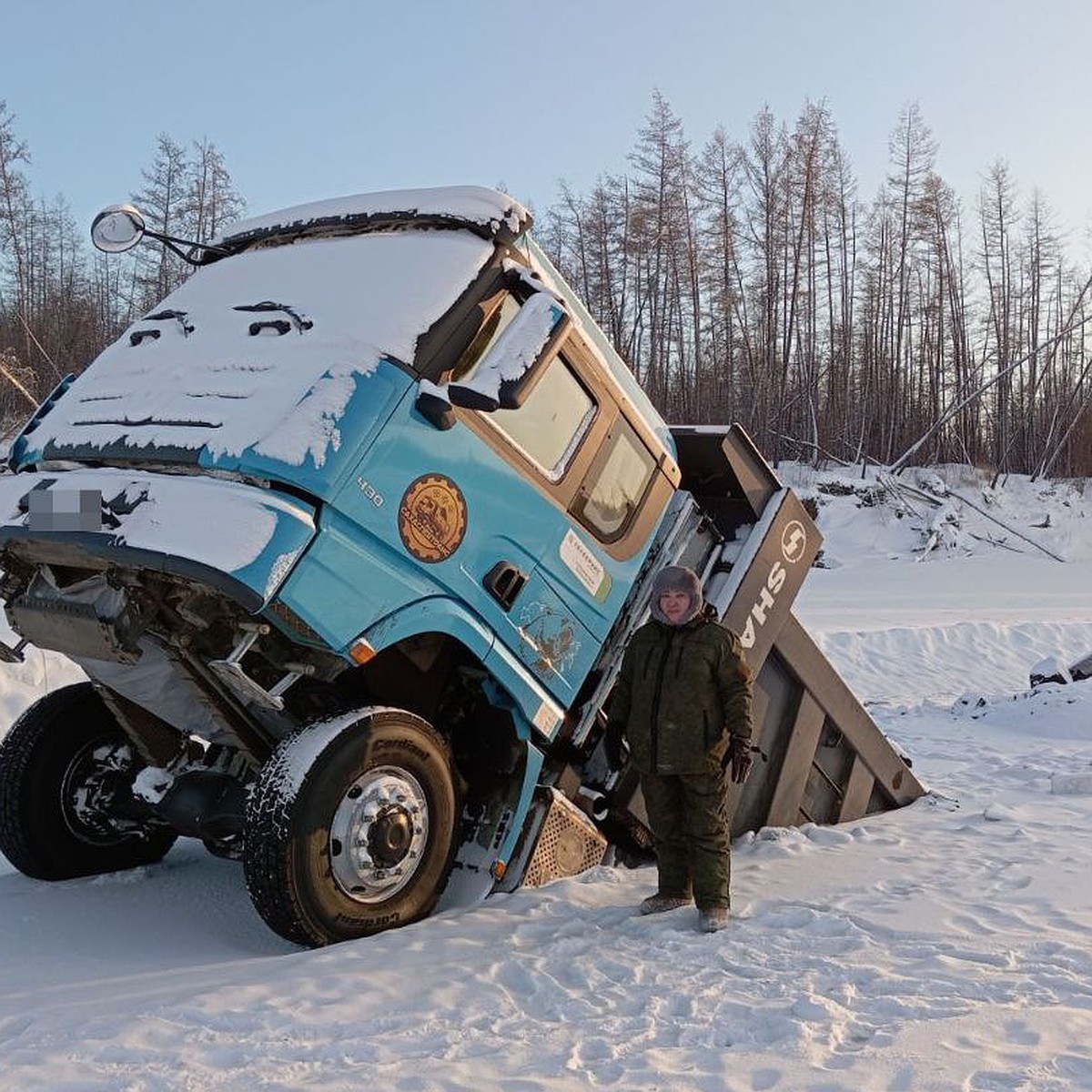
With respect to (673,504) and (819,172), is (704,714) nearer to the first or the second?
(673,504)

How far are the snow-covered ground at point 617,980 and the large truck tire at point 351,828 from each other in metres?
0.13

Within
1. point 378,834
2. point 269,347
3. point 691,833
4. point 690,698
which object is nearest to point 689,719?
point 690,698

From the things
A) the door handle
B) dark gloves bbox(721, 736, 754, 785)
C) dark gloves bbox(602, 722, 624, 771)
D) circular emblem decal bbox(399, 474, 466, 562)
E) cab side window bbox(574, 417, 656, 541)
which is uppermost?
cab side window bbox(574, 417, 656, 541)

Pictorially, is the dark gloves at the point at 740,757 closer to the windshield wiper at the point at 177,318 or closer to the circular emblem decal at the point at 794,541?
the circular emblem decal at the point at 794,541

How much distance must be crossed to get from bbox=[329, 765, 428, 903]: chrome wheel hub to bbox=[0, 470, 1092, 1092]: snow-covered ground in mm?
211

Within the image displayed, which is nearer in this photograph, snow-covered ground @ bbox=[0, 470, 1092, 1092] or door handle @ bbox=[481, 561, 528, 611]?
snow-covered ground @ bbox=[0, 470, 1092, 1092]

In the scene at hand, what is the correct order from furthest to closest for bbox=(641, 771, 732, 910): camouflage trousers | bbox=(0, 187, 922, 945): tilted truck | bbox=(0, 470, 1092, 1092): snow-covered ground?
bbox=(641, 771, 732, 910): camouflage trousers
bbox=(0, 187, 922, 945): tilted truck
bbox=(0, 470, 1092, 1092): snow-covered ground

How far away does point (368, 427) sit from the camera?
3.66 meters

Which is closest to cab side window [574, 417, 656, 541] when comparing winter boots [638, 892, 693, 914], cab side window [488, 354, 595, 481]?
cab side window [488, 354, 595, 481]

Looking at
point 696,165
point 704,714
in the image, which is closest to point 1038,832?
point 704,714

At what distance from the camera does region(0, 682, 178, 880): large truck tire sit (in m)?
4.63

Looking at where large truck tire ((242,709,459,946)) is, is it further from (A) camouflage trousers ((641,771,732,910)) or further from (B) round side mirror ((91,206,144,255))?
(B) round side mirror ((91,206,144,255))

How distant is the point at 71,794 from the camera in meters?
4.81

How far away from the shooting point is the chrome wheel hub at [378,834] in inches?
147
